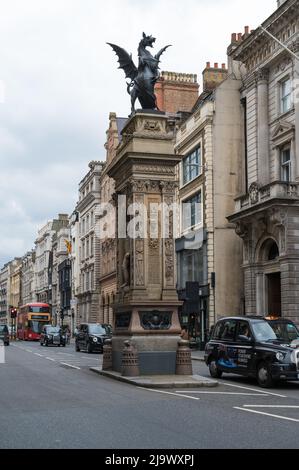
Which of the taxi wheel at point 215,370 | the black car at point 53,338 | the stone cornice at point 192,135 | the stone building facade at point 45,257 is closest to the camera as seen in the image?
the taxi wheel at point 215,370

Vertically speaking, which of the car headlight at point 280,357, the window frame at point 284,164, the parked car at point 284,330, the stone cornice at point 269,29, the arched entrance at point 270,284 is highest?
the stone cornice at point 269,29

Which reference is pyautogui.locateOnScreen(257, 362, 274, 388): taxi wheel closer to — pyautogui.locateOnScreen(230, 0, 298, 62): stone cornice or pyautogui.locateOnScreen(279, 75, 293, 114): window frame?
pyautogui.locateOnScreen(279, 75, 293, 114): window frame

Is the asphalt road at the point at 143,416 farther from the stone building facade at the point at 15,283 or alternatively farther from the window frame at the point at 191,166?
the stone building facade at the point at 15,283

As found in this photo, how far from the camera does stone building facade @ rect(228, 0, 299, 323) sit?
31250 millimetres

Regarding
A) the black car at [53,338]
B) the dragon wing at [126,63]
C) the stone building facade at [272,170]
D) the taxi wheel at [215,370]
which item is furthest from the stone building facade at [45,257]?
the taxi wheel at [215,370]

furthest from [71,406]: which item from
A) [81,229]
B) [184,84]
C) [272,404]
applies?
[81,229]

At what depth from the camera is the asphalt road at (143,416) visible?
29.0 feet

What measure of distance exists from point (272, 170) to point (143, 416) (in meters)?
25.5

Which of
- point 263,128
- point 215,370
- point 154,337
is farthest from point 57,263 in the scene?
point 154,337

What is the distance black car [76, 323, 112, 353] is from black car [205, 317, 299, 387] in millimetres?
18581

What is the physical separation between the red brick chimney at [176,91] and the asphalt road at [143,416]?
40284 millimetres

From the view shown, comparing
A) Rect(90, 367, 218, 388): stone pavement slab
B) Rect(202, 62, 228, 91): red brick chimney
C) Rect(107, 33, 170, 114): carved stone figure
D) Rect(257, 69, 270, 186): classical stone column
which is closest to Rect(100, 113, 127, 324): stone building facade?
Rect(202, 62, 228, 91): red brick chimney
